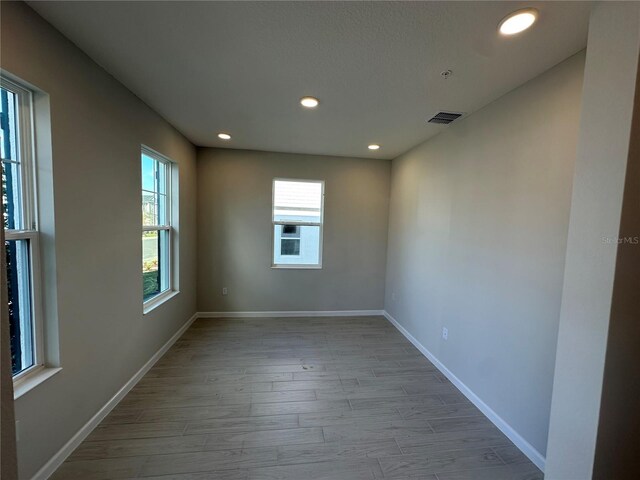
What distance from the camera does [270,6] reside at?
1.28m

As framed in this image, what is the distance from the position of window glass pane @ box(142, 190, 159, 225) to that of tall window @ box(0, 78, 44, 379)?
3.88 ft

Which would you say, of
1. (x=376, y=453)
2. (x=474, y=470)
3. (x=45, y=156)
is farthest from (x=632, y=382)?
(x=45, y=156)

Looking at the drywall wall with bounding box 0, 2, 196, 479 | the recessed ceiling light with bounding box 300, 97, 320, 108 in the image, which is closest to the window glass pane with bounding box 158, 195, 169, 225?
the drywall wall with bounding box 0, 2, 196, 479

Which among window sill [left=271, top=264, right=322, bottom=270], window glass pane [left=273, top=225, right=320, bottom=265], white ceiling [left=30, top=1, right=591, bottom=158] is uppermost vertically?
white ceiling [left=30, top=1, right=591, bottom=158]

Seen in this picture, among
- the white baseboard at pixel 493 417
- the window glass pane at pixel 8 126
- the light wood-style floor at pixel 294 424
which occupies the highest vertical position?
the window glass pane at pixel 8 126

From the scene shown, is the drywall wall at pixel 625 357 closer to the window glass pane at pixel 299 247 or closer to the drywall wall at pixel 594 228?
the drywall wall at pixel 594 228

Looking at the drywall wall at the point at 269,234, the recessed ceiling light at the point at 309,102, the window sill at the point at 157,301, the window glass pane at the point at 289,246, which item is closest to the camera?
the recessed ceiling light at the point at 309,102

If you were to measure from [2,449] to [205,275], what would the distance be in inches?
127

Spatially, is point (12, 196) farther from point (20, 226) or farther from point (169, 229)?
point (169, 229)

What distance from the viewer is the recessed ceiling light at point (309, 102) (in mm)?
2209

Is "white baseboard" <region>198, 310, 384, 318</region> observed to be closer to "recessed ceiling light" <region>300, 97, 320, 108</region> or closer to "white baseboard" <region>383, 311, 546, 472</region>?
"white baseboard" <region>383, 311, 546, 472</region>

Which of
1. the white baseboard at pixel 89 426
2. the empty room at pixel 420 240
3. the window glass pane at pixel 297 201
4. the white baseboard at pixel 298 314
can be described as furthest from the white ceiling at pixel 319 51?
the white baseboard at pixel 298 314

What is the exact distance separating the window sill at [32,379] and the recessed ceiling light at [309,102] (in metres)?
2.45

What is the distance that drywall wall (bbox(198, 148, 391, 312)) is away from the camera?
156 inches
